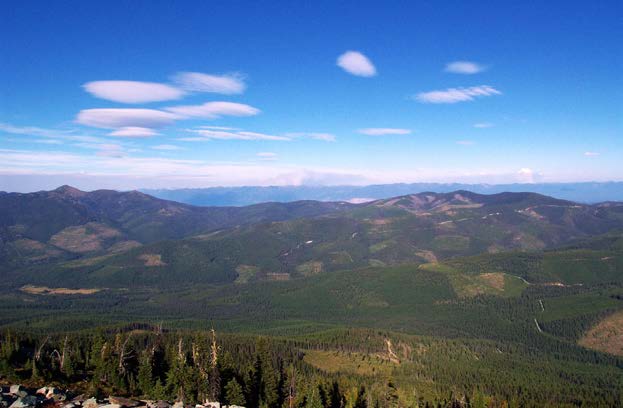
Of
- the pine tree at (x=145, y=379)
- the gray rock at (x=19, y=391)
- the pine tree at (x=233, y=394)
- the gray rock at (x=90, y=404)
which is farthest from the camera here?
the pine tree at (x=145, y=379)

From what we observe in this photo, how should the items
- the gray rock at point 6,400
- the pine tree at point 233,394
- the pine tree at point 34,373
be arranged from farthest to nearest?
the pine tree at point 34,373 < the pine tree at point 233,394 < the gray rock at point 6,400

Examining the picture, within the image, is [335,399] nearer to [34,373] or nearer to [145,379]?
[145,379]

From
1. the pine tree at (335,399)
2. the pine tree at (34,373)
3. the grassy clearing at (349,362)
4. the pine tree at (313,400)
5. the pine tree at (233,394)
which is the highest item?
the pine tree at (34,373)

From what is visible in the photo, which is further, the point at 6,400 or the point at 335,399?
the point at 335,399

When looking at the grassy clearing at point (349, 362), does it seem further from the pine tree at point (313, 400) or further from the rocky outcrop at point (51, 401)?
the rocky outcrop at point (51, 401)

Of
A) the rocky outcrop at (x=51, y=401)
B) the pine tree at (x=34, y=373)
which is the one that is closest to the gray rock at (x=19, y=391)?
the rocky outcrop at (x=51, y=401)

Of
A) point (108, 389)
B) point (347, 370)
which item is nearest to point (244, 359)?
point (347, 370)

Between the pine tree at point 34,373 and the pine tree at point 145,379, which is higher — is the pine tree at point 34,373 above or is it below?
above

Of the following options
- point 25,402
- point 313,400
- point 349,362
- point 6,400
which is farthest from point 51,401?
point 349,362

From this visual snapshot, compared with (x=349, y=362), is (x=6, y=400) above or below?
above
